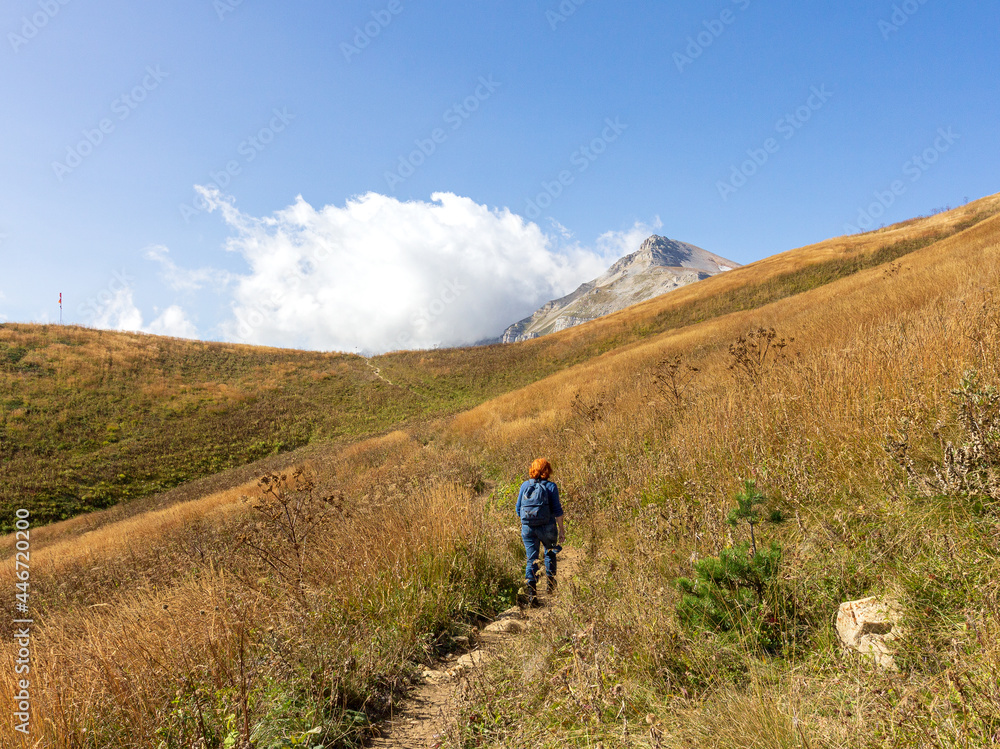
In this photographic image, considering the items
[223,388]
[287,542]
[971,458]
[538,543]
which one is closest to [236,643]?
[287,542]

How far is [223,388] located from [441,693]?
39.9 metres

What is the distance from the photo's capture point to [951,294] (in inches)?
252

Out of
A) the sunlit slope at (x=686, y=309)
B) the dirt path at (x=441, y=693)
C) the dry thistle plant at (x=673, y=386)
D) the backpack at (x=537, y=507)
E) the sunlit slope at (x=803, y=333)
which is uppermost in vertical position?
the sunlit slope at (x=686, y=309)

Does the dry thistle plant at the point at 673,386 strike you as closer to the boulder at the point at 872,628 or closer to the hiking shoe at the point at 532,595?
the hiking shoe at the point at 532,595

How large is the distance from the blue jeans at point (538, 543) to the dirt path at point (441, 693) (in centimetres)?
53

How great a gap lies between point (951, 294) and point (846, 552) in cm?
602

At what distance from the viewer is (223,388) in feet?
120

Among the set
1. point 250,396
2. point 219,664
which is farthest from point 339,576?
point 250,396

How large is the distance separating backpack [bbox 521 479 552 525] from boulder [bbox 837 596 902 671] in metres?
3.04

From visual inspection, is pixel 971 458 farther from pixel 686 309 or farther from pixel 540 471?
pixel 686 309

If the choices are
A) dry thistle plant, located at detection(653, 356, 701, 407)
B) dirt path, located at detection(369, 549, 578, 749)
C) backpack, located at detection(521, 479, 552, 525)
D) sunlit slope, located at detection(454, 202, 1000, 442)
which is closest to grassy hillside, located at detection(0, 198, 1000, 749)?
dirt path, located at detection(369, 549, 578, 749)

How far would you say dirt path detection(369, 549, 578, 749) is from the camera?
2908mm

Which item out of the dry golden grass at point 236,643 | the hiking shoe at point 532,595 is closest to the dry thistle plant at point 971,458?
the hiking shoe at point 532,595

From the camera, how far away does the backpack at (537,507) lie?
512 cm
